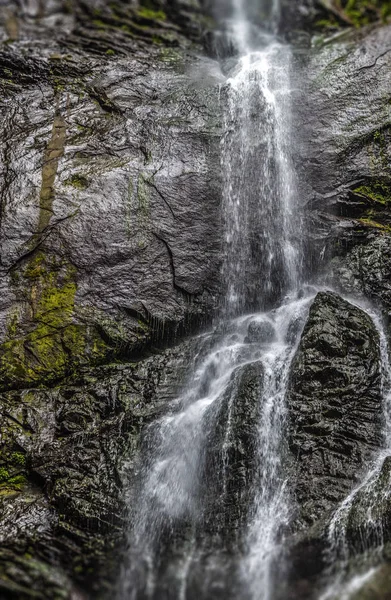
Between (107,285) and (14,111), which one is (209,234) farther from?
(14,111)

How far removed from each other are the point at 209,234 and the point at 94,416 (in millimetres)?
4085

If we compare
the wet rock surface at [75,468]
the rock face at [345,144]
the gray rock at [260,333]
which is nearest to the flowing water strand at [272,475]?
the gray rock at [260,333]

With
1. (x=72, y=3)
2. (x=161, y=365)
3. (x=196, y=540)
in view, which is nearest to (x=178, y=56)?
(x=72, y=3)

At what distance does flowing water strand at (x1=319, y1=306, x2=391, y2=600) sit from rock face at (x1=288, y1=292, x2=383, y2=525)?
13 cm

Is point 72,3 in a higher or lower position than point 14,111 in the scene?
higher

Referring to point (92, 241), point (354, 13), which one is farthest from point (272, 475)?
point (354, 13)

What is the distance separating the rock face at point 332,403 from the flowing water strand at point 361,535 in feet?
0.44

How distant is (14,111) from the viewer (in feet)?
32.8

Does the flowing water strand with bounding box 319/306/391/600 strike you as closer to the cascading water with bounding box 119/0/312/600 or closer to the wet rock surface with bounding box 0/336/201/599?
the cascading water with bounding box 119/0/312/600

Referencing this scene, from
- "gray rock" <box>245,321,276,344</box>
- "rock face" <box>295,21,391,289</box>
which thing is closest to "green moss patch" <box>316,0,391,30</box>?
"rock face" <box>295,21,391,289</box>

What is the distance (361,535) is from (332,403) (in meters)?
1.98

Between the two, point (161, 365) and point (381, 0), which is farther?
point (381, 0)

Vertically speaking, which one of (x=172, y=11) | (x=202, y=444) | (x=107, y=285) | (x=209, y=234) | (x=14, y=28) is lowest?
(x=202, y=444)

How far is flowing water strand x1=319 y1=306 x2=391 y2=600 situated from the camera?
17.2ft
